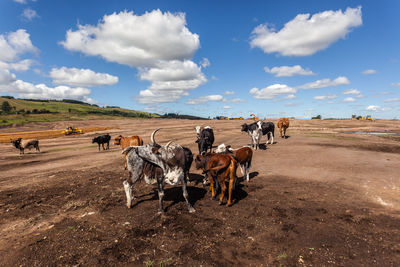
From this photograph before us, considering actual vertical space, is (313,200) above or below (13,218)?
above

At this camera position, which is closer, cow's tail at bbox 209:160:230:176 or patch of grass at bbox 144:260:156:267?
patch of grass at bbox 144:260:156:267

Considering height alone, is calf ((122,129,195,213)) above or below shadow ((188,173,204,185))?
above

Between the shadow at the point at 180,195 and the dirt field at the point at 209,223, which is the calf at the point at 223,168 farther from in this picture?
the shadow at the point at 180,195

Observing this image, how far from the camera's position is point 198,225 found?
6512 millimetres

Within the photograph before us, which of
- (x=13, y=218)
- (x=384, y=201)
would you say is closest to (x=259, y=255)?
(x=384, y=201)

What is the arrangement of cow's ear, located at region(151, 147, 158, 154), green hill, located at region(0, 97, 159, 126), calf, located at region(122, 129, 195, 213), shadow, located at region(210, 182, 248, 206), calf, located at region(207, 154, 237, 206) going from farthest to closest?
green hill, located at region(0, 97, 159, 126) < shadow, located at region(210, 182, 248, 206) < calf, located at region(207, 154, 237, 206) < cow's ear, located at region(151, 147, 158, 154) < calf, located at region(122, 129, 195, 213)

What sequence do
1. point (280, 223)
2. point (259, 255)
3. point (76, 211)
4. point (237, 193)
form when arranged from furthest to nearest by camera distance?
point (237, 193), point (76, 211), point (280, 223), point (259, 255)

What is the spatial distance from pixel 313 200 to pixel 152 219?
7.29 metres

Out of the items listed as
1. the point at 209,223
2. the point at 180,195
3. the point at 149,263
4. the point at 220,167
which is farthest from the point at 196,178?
the point at 149,263

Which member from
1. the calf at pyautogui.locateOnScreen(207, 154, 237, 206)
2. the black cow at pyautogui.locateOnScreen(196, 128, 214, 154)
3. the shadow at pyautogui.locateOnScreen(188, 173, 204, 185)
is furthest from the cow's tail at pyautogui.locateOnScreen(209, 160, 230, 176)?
the black cow at pyautogui.locateOnScreen(196, 128, 214, 154)

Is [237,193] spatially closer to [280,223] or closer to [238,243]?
[280,223]

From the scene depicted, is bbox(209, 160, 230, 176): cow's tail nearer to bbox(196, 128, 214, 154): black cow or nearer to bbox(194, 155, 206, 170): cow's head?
bbox(194, 155, 206, 170): cow's head

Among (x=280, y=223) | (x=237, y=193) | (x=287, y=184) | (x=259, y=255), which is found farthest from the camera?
(x=287, y=184)

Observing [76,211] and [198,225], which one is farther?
[76,211]
